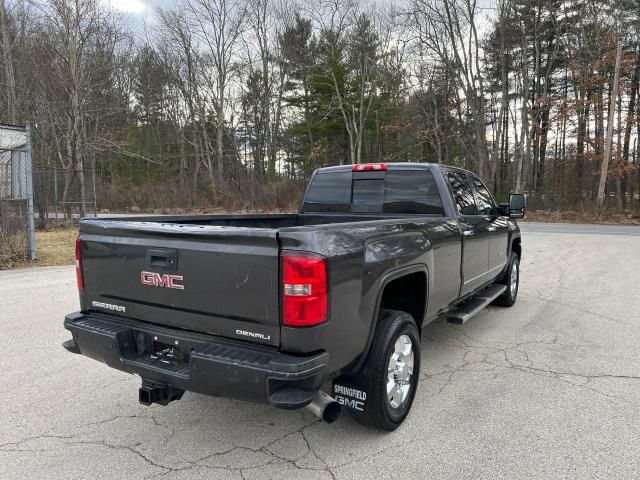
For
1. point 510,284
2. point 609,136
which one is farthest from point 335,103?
point 510,284

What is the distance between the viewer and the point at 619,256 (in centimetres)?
1140

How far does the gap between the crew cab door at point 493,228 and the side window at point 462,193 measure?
0.66ft

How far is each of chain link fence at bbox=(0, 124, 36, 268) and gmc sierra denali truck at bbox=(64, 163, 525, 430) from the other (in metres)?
8.75

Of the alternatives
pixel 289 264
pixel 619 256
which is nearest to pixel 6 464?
pixel 289 264

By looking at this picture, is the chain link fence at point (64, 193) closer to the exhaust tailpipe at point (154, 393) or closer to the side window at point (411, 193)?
the side window at point (411, 193)

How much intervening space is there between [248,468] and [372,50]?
35073 millimetres

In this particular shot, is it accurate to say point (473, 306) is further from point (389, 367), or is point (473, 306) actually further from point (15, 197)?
point (15, 197)

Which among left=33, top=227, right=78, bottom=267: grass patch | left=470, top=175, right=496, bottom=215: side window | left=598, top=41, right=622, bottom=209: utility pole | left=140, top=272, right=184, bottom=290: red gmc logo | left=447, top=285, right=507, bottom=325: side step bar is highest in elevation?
left=598, top=41, right=622, bottom=209: utility pole

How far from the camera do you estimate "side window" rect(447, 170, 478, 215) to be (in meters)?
4.69

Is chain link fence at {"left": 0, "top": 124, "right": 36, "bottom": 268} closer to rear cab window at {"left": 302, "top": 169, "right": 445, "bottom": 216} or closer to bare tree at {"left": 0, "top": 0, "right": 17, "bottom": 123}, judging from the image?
rear cab window at {"left": 302, "top": 169, "right": 445, "bottom": 216}

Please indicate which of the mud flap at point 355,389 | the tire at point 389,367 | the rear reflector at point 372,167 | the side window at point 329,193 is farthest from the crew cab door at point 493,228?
the mud flap at point 355,389

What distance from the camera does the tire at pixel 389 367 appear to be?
2955 millimetres

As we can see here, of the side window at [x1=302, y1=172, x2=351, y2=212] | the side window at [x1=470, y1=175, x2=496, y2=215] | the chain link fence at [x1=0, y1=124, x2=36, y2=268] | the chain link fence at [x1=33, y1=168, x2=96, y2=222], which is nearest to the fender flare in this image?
the side window at [x1=302, y1=172, x2=351, y2=212]

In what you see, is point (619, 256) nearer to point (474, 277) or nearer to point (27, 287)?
point (474, 277)
